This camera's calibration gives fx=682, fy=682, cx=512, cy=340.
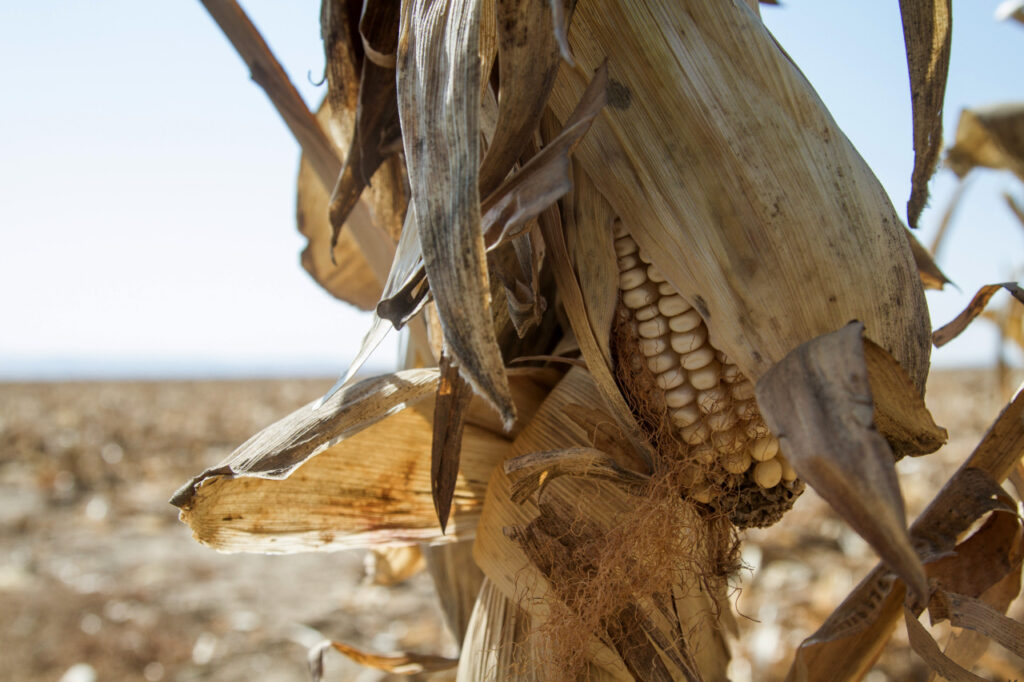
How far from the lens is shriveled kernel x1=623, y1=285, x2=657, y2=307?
0.52 metres

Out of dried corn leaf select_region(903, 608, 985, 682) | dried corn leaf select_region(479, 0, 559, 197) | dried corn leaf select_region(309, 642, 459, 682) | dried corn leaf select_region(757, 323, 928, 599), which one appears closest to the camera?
dried corn leaf select_region(757, 323, 928, 599)

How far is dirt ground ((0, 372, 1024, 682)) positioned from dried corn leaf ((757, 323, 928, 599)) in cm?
73

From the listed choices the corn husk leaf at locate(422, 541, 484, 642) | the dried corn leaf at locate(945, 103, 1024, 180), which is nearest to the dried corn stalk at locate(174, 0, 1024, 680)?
the corn husk leaf at locate(422, 541, 484, 642)

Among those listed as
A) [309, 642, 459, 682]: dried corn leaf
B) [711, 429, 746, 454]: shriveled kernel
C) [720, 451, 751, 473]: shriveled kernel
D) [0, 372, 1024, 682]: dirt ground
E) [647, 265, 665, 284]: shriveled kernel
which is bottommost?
[0, 372, 1024, 682]: dirt ground

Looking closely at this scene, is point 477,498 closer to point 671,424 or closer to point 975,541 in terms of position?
point 671,424

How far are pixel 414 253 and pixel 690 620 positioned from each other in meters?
0.44

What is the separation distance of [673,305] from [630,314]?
0.13 feet

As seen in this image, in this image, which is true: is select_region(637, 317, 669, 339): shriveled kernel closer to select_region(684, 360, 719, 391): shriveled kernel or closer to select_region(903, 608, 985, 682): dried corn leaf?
select_region(684, 360, 719, 391): shriveled kernel

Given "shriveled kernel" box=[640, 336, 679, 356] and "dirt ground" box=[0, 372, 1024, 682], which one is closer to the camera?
"shriveled kernel" box=[640, 336, 679, 356]

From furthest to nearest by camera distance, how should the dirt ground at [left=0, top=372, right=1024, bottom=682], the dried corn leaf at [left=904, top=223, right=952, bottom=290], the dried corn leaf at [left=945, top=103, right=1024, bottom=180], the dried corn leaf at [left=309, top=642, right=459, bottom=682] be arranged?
the dirt ground at [left=0, top=372, right=1024, bottom=682] < the dried corn leaf at [left=945, top=103, right=1024, bottom=180] < the dried corn leaf at [left=309, top=642, right=459, bottom=682] < the dried corn leaf at [left=904, top=223, right=952, bottom=290]

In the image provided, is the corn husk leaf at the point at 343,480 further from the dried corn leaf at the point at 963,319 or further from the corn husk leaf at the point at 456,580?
the dried corn leaf at the point at 963,319

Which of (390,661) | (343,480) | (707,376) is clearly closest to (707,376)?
(707,376)

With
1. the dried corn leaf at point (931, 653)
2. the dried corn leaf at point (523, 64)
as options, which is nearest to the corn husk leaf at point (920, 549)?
the dried corn leaf at point (931, 653)

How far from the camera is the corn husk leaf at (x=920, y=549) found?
63 cm
